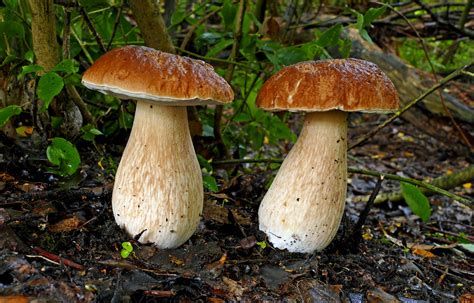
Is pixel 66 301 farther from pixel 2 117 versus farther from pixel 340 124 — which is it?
pixel 340 124

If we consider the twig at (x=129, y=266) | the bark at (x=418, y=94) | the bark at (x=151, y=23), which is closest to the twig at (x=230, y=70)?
the bark at (x=151, y=23)

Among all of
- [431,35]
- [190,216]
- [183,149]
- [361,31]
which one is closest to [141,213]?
[190,216]

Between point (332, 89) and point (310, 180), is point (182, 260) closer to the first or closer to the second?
point (310, 180)

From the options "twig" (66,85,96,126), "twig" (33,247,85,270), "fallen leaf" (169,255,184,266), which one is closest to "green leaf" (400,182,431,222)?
"fallen leaf" (169,255,184,266)

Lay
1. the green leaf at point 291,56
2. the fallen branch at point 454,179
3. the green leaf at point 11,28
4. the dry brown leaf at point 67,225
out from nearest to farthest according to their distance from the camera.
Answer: the dry brown leaf at point 67,225 < the green leaf at point 11,28 < the green leaf at point 291,56 < the fallen branch at point 454,179

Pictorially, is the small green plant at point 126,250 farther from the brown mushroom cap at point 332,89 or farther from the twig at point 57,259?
the brown mushroom cap at point 332,89

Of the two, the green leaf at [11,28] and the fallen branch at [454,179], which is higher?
the green leaf at [11,28]

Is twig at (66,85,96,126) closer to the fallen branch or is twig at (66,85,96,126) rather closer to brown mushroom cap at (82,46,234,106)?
brown mushroom cap at (82,46,234,106)
